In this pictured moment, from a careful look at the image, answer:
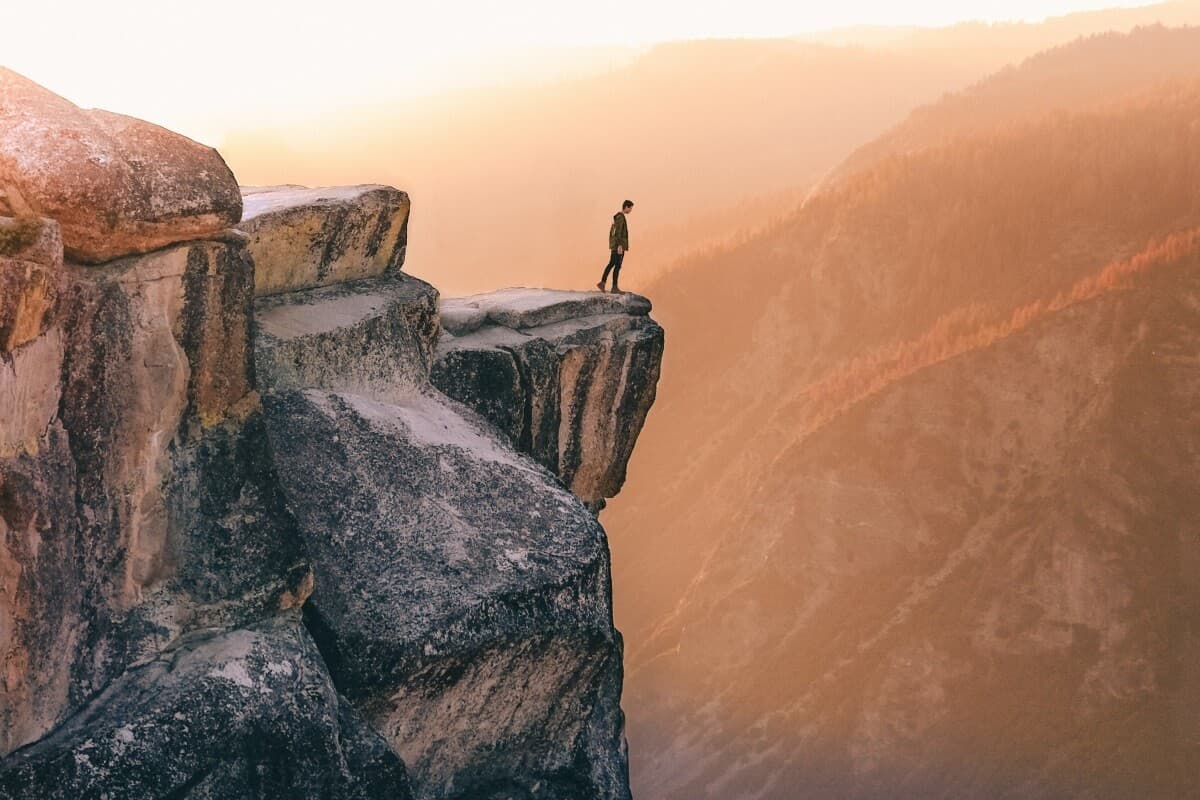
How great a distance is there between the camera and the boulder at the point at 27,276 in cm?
1313

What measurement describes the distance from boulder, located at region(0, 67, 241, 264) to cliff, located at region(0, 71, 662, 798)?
3cm

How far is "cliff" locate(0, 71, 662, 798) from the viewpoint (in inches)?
538

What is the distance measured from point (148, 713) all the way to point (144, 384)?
3172 mm

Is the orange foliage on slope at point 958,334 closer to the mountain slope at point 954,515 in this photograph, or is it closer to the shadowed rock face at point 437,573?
the mountain slope at point 954,515

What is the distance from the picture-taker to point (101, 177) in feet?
47.0

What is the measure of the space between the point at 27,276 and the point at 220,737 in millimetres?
4569

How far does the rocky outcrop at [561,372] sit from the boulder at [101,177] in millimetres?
7018

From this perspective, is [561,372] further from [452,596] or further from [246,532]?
[246,532]

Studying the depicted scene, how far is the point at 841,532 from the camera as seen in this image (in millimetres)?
74375

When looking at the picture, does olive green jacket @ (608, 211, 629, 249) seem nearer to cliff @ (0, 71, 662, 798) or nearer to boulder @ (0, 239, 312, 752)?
cliff @ (0, 71, 662, 798)

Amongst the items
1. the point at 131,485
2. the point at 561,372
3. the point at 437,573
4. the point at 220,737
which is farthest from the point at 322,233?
the point at 220,737

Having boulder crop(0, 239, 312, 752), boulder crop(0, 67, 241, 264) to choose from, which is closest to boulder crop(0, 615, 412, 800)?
boulder crop(0, 239, 312, 752)

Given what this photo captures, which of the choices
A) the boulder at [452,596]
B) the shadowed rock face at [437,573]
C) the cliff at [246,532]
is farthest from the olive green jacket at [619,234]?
the boulder at [452,596]

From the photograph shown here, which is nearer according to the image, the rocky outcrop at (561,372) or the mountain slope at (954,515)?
the rocky outcrop at (561,372)
